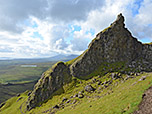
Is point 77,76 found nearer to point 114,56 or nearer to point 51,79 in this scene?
point 51,79

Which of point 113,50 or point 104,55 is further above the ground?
point 113,50

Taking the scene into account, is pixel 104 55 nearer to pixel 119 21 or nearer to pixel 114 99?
pixel 119 21

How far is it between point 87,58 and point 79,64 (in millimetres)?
12779

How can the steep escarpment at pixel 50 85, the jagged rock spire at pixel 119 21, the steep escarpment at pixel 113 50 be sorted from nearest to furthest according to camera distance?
the steep escarpment at pixel 113 50, the steep escarpment at pixel 50 85, the jagged rock spire at pixel 119 21

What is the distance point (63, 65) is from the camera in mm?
136625

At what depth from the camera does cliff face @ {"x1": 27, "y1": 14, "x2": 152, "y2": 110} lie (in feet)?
387

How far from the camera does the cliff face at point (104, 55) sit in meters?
118

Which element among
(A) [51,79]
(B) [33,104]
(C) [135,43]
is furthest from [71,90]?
(C) [135,43]

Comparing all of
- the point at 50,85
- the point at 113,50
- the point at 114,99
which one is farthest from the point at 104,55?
the point at 114,99

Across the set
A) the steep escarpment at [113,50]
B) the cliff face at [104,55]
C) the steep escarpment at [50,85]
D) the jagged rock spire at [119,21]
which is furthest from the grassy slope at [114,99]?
the jagged rock spire at [119,21]

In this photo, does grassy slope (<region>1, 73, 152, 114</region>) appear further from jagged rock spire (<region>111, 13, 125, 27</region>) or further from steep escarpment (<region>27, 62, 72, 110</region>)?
jagged rock spire (<region>111, 13, 125, 27</region>)

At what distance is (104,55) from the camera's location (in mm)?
123375

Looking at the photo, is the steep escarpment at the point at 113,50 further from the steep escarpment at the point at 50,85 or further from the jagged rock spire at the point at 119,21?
the steep escarpment at the point at 50,85

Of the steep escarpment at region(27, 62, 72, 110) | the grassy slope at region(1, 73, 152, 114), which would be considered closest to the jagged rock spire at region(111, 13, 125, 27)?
the grassy slope at region(1, 73, 152, 114)
